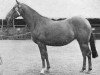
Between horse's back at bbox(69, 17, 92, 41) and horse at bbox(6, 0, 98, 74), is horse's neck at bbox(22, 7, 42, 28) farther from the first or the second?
horse's back at bbox(69, 17, 92, 41)

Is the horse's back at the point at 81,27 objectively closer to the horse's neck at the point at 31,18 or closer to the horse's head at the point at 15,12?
the horse's neck at the point at 31,18

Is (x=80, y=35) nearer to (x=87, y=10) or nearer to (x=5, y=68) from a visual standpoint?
(x=5, y=68)

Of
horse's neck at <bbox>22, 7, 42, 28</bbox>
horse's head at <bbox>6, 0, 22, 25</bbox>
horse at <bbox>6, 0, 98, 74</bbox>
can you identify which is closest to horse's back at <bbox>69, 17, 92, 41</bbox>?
horse at <bbox>6, 0, 98, 74</bbox>

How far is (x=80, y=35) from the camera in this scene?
361 inches

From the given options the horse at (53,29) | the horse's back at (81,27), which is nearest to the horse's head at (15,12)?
the horse at (53,29)

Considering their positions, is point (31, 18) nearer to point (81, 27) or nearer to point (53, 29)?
point (53, 29)

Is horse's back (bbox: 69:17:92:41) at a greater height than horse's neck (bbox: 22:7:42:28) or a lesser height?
lesser

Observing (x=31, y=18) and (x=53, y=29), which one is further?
(x=31, y=18)

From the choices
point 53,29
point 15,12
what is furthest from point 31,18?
point 53,29

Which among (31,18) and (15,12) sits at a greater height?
(15,12)

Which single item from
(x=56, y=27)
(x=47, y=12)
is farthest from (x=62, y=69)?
(x=47, y=12)

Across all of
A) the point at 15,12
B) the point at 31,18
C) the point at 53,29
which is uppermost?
the point at 15,12

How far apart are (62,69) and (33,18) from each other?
2081 mm

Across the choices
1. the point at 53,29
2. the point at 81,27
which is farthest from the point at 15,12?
the point at 81,27
